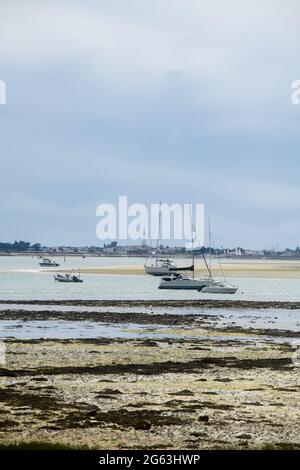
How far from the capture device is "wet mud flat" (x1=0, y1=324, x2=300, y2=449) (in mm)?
16828

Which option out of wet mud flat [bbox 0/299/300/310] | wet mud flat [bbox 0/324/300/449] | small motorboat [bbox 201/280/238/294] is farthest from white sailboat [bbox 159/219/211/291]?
wet mud flat [bbox 0/324/300/449]

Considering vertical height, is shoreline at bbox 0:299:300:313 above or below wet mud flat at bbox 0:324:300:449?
below

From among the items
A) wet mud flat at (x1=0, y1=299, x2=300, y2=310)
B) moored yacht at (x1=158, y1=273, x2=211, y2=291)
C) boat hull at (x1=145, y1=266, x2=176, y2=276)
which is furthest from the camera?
boat hull at (x1=145, y1=266, x2=176, y2=276)

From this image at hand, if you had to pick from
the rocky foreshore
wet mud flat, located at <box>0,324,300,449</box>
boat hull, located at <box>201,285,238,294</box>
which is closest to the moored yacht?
boat hull, located at <box>201,285,238,294</box>

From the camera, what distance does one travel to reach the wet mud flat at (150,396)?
16.8 meters

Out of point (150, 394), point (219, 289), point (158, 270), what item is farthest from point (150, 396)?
point (158, 270)

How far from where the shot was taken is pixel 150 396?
2156 centimetres

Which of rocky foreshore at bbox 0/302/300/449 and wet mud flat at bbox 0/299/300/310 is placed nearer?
rocky foreshore at bbox 0/302/300/449

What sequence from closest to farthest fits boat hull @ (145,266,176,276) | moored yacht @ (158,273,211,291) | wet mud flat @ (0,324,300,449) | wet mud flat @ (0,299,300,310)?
wet mud flat @ (0,324,300,449) < wet mud flat @ (0,299,300,310) < moored yacht @ (158,273,211,291) < boat hull @ (145,266,176,276)

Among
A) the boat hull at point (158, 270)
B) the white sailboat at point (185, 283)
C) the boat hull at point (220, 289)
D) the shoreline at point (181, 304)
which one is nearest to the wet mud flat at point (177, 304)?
the shoreline at point (181, 304)

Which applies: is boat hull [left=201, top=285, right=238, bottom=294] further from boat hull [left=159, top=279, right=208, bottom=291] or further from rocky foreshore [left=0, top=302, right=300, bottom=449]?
rocky foreshore [left=0, top=302, right=300, bottom=449]

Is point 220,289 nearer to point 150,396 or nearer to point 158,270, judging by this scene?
point 158,270

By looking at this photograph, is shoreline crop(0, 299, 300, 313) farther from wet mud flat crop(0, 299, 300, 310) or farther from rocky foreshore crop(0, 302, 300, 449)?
rocky foreshore crop(0, 302, 300, 449)
